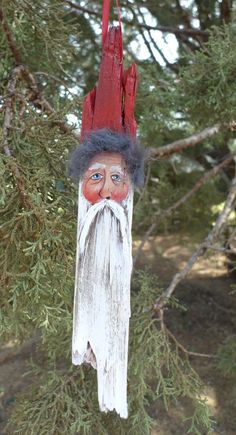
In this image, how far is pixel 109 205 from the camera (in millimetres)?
1371

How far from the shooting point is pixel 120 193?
1.38m

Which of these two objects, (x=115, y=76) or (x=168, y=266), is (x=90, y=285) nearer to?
(x=115, y=76)

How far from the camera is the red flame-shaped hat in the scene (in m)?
1.40

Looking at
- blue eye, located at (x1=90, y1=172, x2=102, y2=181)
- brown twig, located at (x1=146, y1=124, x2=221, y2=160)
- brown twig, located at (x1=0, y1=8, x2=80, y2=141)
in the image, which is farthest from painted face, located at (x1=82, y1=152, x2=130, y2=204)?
brown twig, located at (x1=146, y1=124, x2=221, y2=160)

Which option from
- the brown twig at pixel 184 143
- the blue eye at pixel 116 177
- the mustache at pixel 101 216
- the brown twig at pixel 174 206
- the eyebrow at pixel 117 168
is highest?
the brown twig at pixel 184 143

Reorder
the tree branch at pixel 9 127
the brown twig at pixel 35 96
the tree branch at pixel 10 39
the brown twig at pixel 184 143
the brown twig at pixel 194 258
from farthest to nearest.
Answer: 1. the brown twig at pixel 184 143
2. the brown twig at pixel 194 258
3. the brown twig at pixel 35 96
4. the tree branch at pixel 10 39
5. the tree branch at pixel 9 127

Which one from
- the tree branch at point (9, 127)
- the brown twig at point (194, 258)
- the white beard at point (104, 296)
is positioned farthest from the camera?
the brown twig at point (194, 258)

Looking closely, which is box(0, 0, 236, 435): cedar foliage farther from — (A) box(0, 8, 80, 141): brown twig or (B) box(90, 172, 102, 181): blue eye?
(B) box(90, 172, 102, 181): blue eye

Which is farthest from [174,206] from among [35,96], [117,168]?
[117,168]

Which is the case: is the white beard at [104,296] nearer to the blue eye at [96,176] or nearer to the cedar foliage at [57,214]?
the blue eye at [96,176]

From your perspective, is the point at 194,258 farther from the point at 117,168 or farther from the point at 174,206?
the point at 117,168

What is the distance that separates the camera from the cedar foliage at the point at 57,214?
5.89 feet

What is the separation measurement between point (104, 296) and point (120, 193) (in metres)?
0.29

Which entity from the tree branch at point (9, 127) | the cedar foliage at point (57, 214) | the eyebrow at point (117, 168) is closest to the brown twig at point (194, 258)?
the cedar foliage at point (57, 214)
